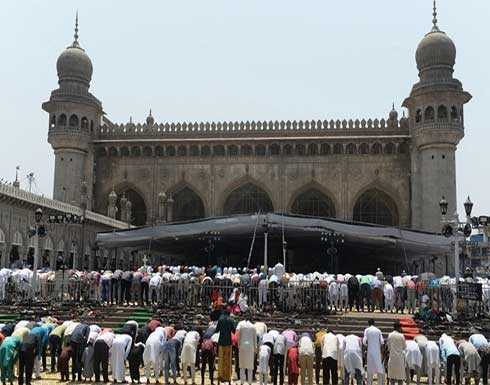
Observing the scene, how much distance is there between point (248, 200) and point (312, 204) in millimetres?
4116

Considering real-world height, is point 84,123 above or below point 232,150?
above

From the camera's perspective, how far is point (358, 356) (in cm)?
1049

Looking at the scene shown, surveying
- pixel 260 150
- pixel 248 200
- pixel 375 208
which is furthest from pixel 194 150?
pixel 375 208

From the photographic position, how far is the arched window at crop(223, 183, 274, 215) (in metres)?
39.1

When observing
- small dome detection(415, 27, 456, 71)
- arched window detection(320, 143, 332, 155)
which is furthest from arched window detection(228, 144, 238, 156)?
small dome detection(415, 27, 456, 71)

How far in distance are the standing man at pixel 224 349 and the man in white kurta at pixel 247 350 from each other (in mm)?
247

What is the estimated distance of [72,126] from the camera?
38750 millimetres

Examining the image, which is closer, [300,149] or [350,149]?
[350,149]

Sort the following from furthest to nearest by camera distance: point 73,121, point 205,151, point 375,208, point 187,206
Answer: point 187,206
point 205,151
point 73,121
point 375,208

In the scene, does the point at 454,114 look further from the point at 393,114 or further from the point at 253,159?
the point at 253,159

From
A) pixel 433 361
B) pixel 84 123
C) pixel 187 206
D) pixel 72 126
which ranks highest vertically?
pixel 84 123

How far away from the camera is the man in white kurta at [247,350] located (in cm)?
1077

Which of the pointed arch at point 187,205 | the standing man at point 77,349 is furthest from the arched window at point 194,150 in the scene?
the standing man at point 77,349

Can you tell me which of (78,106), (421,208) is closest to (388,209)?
(421,208)
